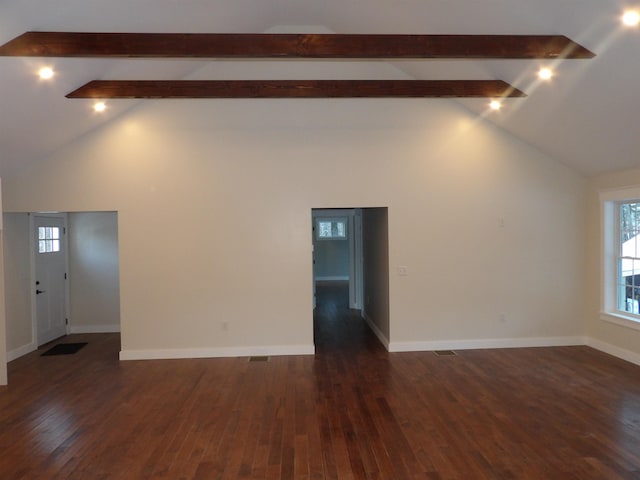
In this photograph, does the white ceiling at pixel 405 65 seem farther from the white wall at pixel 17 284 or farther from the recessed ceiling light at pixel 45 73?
the white wall at pixel 17 284

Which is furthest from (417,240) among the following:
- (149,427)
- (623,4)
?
(149,427)

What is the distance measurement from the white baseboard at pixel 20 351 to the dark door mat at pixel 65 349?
0.76ft

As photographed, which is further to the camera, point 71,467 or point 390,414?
point 390,414

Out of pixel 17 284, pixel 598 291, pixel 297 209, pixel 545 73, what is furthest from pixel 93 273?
pixel 598 291

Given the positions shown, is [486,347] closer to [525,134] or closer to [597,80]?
[525,134]

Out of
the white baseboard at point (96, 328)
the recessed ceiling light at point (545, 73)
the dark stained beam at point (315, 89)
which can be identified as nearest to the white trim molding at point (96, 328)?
the white baseboard at point (96, 328)

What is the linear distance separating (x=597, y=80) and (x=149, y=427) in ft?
16.4

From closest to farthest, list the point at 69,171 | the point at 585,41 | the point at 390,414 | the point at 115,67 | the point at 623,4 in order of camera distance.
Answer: the point at 623,4 → the point at 585,41 → the point at 390,414 → the point at 115,67 → the point at 69,171

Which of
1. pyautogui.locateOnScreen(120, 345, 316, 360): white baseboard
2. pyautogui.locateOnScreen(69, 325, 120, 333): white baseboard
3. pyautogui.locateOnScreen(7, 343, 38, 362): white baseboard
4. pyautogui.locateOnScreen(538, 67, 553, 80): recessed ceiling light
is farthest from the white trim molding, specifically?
pyautogui.locateOnScreen(538, 67, 553, 80): recessed ceiling light

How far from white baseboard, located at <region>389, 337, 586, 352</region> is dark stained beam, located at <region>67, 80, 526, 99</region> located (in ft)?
10.3

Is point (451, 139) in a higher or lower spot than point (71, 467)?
higher

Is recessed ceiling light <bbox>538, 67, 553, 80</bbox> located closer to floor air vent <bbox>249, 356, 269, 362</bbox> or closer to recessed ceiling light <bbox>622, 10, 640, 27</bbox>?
recessed ceiling light <bbox>622, 10, 640, 27</bbox>

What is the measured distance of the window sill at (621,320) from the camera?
4941 mm

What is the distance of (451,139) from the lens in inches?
219
